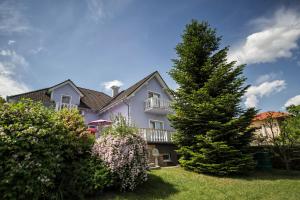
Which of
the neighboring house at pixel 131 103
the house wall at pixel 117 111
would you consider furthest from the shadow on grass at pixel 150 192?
the house wall at pixel 117 111

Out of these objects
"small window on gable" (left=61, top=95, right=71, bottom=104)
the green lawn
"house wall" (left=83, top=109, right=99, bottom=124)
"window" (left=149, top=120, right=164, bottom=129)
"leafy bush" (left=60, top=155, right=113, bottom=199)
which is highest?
"small window on gable" (left=61, top=95, right=71, bottom=104)

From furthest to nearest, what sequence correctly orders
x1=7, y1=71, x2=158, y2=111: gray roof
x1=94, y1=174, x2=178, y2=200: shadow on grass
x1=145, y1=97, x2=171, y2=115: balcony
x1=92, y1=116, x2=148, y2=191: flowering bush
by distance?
x1=145, y1=97, x2=171, y2=115: balcony
x1=7, y1=71, x2=158, y2=111: gray roof
x1=92, y1=116, x2=148, y2=191: flowering bush
x1=94, y1=174, x2=178, y2=200: shadow on grass

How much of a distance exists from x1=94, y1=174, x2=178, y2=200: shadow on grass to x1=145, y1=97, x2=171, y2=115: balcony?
10.1 meters

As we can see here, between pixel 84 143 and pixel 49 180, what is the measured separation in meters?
2.20

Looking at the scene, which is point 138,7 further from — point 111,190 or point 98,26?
point 111,190

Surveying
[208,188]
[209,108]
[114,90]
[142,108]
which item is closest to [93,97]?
[114,90]

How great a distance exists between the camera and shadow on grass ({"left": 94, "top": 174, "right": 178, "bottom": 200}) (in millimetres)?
6449

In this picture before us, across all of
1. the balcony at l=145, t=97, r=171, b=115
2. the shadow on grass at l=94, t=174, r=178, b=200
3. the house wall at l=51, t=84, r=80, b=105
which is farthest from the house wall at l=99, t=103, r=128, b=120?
the shadow on grass at l=94, t=174, r=178, b=200

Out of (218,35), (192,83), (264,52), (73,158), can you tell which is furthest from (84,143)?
(218,35)

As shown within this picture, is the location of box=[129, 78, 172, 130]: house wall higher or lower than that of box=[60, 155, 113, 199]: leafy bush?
higher

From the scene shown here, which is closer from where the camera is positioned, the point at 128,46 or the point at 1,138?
the point at 1,138

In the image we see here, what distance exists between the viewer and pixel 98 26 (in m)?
9.52

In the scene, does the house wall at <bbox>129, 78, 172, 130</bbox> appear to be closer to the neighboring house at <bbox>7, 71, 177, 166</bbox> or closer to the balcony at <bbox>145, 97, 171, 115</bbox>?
the neighboring house at <bbox>7, 71, 177, 166</bbox>

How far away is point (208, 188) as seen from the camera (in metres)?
8.01
